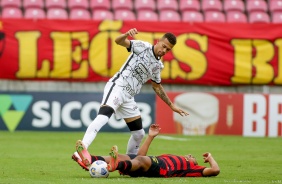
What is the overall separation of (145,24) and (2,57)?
12.0ft

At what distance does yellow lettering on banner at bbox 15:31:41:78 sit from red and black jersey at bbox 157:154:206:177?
1011 centimetres

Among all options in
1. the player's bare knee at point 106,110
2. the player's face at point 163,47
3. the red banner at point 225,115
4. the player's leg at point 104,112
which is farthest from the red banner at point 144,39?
the player's bare knee at point 106,110

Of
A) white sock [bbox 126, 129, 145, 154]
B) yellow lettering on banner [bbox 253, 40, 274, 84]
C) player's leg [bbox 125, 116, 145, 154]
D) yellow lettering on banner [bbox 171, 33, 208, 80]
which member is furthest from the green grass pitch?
yellow lettering on banner [bbox 253, 40, 274, 84]

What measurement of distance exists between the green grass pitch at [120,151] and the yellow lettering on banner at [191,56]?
1859mm

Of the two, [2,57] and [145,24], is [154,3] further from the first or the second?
[2,57]

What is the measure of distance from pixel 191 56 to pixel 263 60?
1880 millimetres

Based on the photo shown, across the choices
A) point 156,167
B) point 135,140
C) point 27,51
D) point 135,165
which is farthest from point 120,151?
point 27,51

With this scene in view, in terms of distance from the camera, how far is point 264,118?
20.9m

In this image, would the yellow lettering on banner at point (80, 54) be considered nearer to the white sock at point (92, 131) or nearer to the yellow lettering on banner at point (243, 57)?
the yellow lettering on banner at point (243, 57)

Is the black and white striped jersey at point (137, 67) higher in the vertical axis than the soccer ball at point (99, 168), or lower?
higher

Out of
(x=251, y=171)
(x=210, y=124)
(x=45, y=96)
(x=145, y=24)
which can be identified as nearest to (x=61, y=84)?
(x=45, y=96)

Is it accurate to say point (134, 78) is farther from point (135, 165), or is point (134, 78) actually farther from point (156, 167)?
point (135, 165)

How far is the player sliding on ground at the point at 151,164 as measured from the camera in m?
10.6

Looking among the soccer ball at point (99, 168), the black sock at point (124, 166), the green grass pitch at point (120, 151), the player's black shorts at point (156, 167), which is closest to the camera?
the black sock at point (124, 166)
